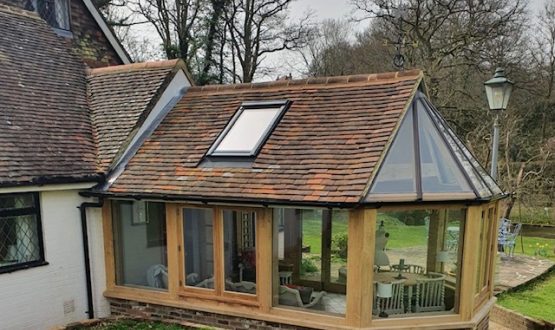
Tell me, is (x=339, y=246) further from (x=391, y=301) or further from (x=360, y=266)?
(x=391, y=301)

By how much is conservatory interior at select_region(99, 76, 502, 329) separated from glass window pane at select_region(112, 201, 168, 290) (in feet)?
0.08

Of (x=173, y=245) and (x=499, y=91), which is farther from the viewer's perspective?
(x=499, y=91)

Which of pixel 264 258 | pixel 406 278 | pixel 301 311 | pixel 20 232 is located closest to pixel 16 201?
pixel 20 232

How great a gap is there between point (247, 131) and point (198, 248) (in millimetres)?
2271

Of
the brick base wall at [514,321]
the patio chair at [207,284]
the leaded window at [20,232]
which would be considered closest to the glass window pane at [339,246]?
the patio chair at [207,284]

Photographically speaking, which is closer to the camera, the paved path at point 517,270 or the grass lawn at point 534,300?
the grass lawn at point 534,300

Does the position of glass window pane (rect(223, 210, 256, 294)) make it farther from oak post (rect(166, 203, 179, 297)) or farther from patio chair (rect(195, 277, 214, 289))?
oak post (rect(166, 203, 179, 297))

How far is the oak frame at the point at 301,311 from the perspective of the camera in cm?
Answer: 591

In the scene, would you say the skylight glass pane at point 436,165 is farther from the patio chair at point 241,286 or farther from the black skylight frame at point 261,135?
the patio chair at point 241,286

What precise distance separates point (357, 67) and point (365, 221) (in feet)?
66.3

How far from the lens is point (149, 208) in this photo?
24.5 ft

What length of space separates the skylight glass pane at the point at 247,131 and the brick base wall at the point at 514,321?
20.5 feet

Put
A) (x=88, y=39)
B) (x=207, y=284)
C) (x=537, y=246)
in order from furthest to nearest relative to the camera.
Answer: (x=537, y=246), (x=88, y=39), (x=207, y=284)

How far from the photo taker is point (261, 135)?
7.27 m
